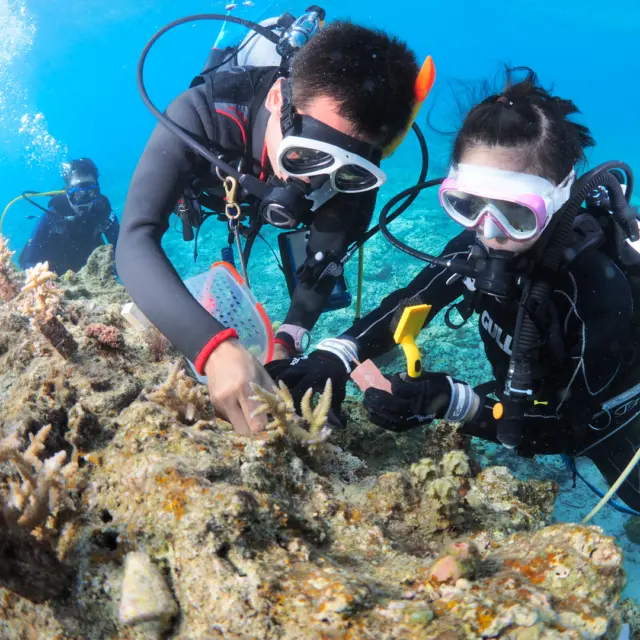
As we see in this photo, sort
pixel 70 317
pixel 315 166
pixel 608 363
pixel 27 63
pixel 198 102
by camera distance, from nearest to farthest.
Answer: pixel 608 363
pixel 315 166
pixel 198 102
pixel 70 317
pixel 27 63

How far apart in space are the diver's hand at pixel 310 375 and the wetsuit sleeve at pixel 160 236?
0.63 meters

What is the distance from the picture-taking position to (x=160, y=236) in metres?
2.80

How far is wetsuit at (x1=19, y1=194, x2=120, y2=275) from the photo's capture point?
902 centimetres

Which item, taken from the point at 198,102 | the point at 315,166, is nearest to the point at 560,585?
the point at 315,166

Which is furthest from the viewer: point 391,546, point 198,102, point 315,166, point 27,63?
point 27,63

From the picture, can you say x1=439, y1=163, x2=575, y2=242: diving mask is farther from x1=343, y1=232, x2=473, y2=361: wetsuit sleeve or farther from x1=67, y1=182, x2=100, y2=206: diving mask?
x1=67, y1=182, x2=100, y2=206: diving mask

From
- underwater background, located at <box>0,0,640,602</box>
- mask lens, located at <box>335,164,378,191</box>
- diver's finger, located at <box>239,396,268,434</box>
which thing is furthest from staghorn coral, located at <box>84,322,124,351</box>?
underwater background, located at <box>0,0,640,602</box>

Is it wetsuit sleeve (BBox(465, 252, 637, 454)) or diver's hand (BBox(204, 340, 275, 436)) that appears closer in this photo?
diver's hand (BBox(204, 340, 275, 436))

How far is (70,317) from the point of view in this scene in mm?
3516

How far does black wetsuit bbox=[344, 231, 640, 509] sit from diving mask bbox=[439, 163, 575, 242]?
1.36ft

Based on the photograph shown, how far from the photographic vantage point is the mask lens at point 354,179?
2984 mm

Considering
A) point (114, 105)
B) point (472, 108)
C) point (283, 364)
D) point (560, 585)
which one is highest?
point (114, 105)

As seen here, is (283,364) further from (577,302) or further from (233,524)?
(577,302)

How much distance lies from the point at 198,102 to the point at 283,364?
2000 mm
